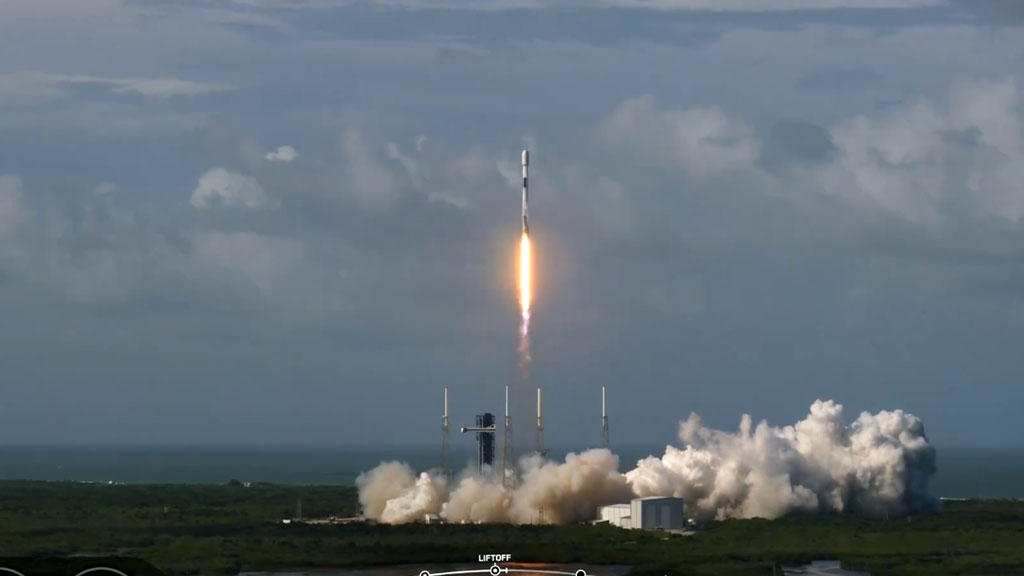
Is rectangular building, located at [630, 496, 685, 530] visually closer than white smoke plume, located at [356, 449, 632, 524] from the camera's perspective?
Yes

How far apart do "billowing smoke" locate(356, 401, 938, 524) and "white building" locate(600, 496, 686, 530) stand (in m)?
2.68

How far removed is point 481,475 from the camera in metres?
117

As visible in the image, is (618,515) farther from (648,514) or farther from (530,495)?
(530,495)

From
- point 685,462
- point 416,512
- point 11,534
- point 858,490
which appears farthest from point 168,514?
point 858,490

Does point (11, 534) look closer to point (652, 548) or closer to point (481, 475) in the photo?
point (481, 475)

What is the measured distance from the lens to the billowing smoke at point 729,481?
113m

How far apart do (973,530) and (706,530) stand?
18.4 metres

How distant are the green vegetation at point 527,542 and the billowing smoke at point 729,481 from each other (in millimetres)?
3271

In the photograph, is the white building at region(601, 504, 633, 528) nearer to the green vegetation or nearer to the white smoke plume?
the white smoke plume

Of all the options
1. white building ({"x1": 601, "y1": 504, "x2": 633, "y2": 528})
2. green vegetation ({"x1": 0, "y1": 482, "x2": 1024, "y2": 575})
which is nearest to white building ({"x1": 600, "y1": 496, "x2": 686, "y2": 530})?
white building ({"x1": 601, "y1": 504, "x2": 633, "y2": 528})

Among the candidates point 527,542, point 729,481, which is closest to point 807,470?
point 729,481

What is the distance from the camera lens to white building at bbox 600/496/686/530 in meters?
109

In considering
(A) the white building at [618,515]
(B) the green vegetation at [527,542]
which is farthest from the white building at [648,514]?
(B) the green vegetation at [527,542]

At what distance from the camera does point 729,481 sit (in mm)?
118125
